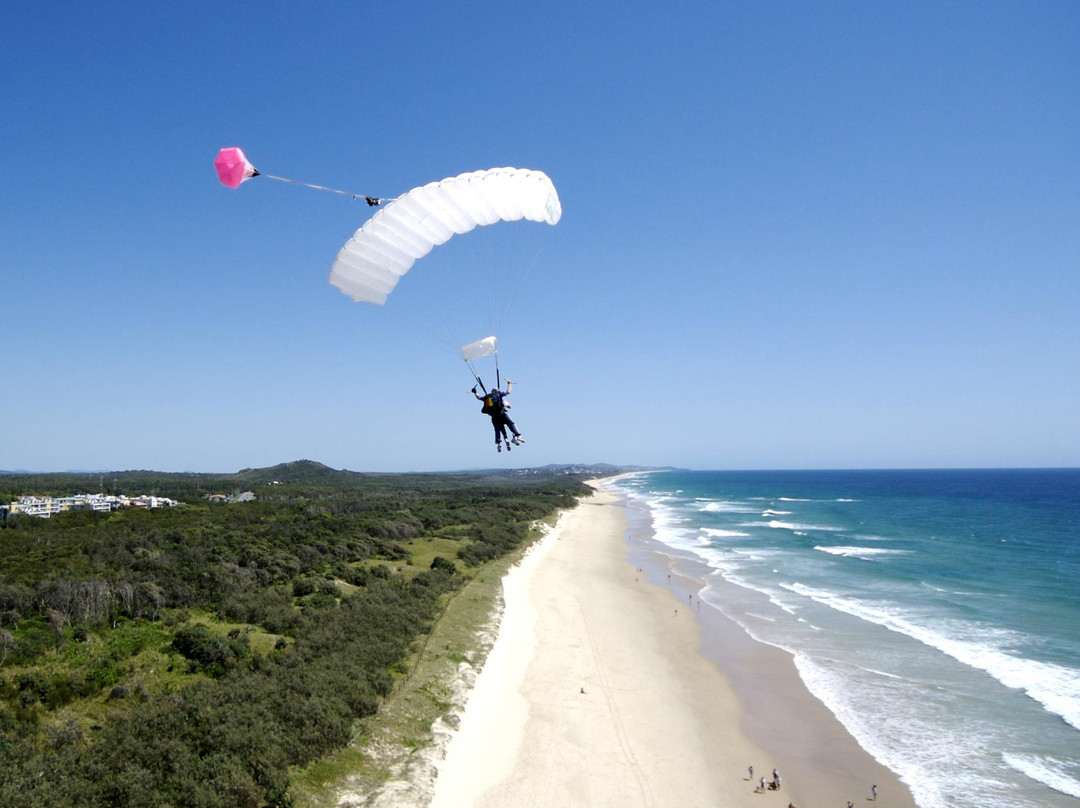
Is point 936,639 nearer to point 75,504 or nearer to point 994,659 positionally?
point 994,659

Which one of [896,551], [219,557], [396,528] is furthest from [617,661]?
[896,551]

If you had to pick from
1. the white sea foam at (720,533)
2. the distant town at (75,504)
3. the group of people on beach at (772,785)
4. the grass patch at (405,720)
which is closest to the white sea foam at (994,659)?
the group of people on beach at (772,785)

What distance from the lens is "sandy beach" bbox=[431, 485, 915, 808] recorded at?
12.5 meters

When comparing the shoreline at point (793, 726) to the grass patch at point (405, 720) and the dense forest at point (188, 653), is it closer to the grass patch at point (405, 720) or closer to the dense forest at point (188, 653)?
the grass patch at point (405, 720)

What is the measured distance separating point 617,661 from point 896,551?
34.1m

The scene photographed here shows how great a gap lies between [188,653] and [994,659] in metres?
25.1

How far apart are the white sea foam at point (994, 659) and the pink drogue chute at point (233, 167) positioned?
22.9m

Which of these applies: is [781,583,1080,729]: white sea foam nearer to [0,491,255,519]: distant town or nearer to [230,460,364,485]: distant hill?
[0,491,255,519]: distant town

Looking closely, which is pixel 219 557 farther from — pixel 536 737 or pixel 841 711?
pixel 841 711

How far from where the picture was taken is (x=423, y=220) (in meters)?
14.1

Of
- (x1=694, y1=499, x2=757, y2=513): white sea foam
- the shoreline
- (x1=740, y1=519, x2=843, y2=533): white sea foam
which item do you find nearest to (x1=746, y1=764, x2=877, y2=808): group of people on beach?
the shoreline

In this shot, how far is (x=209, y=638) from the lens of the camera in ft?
53.5

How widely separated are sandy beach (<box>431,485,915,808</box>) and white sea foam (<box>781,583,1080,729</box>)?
6.14 metres

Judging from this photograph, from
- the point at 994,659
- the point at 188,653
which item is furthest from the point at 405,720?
the point at 994,659
